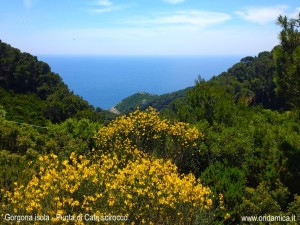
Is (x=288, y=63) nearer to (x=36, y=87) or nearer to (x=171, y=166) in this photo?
(x=171, y=166)

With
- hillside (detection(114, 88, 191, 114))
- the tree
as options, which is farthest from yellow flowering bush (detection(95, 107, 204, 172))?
hillside (detection(114, 88, 191, 114))

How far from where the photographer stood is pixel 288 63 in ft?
31.8

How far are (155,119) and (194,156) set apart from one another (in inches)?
69.6

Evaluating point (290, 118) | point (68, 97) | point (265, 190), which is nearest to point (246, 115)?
point (290, 118)

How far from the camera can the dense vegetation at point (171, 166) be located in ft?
18.3

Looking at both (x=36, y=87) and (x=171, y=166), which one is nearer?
(x=171, y=166)

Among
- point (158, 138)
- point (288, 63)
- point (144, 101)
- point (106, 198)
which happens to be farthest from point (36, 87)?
point (144, 101)

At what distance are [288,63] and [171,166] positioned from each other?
4792mm

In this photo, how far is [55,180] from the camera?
5.54 metres

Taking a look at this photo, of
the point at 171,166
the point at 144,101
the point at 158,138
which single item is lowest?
the point at 144,101

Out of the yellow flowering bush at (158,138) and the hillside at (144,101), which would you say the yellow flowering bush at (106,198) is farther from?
the hillside at (144,101)

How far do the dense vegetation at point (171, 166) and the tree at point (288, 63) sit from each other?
3cm

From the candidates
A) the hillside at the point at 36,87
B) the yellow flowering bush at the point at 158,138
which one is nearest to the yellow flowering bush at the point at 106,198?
the yellow flowering bush at the point at 158,138

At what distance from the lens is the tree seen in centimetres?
928
